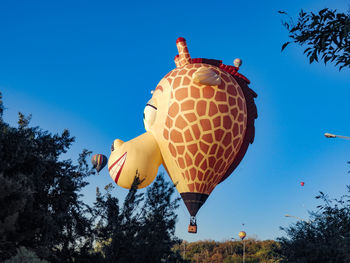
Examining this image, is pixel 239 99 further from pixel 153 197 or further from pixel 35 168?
pixel 35 168

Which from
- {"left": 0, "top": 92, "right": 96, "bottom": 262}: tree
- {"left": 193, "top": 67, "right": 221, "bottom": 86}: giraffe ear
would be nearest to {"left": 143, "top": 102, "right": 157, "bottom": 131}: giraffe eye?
{"left": 193, "top": 67, "right": 221, "bottom": 86}: giraffe ear

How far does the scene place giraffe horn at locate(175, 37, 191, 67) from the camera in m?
19.1

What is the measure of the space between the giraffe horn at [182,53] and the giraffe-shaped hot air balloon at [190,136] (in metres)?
0.64

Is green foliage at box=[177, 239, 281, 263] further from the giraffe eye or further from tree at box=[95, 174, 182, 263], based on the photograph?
tree at box=[95, 174, 182, 263]

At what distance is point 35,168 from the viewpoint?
31.5ft

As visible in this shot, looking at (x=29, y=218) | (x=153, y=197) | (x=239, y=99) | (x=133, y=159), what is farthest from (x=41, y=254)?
(x=239, y=99)

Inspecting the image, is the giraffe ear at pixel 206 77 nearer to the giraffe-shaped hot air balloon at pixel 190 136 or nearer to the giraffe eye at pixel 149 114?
the giraffe-shaped hot air balloon at pixel 190 136

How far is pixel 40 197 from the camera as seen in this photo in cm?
1002

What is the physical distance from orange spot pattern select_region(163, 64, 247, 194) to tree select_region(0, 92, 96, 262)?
6.49 metres

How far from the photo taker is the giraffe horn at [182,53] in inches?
753

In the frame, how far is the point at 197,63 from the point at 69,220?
438 inches

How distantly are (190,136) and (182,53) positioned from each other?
4959 millimetres

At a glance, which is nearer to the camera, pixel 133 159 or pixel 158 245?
pixel 158 245

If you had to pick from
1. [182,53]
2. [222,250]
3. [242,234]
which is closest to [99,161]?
[182,53]
